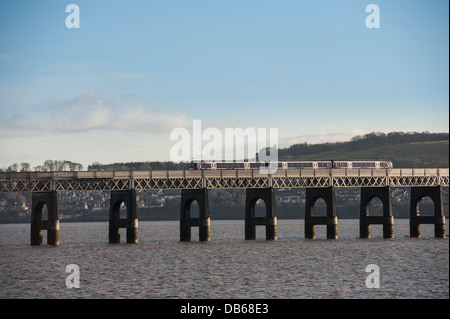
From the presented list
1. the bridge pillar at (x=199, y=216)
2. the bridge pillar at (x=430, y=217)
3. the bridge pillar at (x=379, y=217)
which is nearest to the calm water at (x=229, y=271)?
the bridge pillar at (x=199, y=216)

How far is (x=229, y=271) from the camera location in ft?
234

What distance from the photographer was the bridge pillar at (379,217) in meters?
126

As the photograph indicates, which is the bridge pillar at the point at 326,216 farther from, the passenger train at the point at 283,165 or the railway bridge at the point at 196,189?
the passenger train at the point at 283,165

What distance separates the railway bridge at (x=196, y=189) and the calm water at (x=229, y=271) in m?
6.77

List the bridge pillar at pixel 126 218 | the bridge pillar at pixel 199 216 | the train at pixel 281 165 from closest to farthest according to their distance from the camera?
the bridge pillar at pixel 126 218 → the bridge pillar at pixel 199 216 → the train at pixel 281 165

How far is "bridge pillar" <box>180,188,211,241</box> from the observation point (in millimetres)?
111312

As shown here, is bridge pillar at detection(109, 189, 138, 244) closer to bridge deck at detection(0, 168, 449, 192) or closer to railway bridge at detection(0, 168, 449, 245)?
railway bridge at detection(0, 168, 449, 245)

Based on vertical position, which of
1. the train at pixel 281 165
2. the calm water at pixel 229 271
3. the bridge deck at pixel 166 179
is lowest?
the calm water at pixel 229 271

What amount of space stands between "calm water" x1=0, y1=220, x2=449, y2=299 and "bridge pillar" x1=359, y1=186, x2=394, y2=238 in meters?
17.9

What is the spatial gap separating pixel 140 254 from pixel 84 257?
23.2 ft

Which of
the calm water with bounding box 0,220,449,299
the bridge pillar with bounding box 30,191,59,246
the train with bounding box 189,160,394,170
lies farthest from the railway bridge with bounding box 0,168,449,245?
the calm water with bounding box 0,220,449,299
